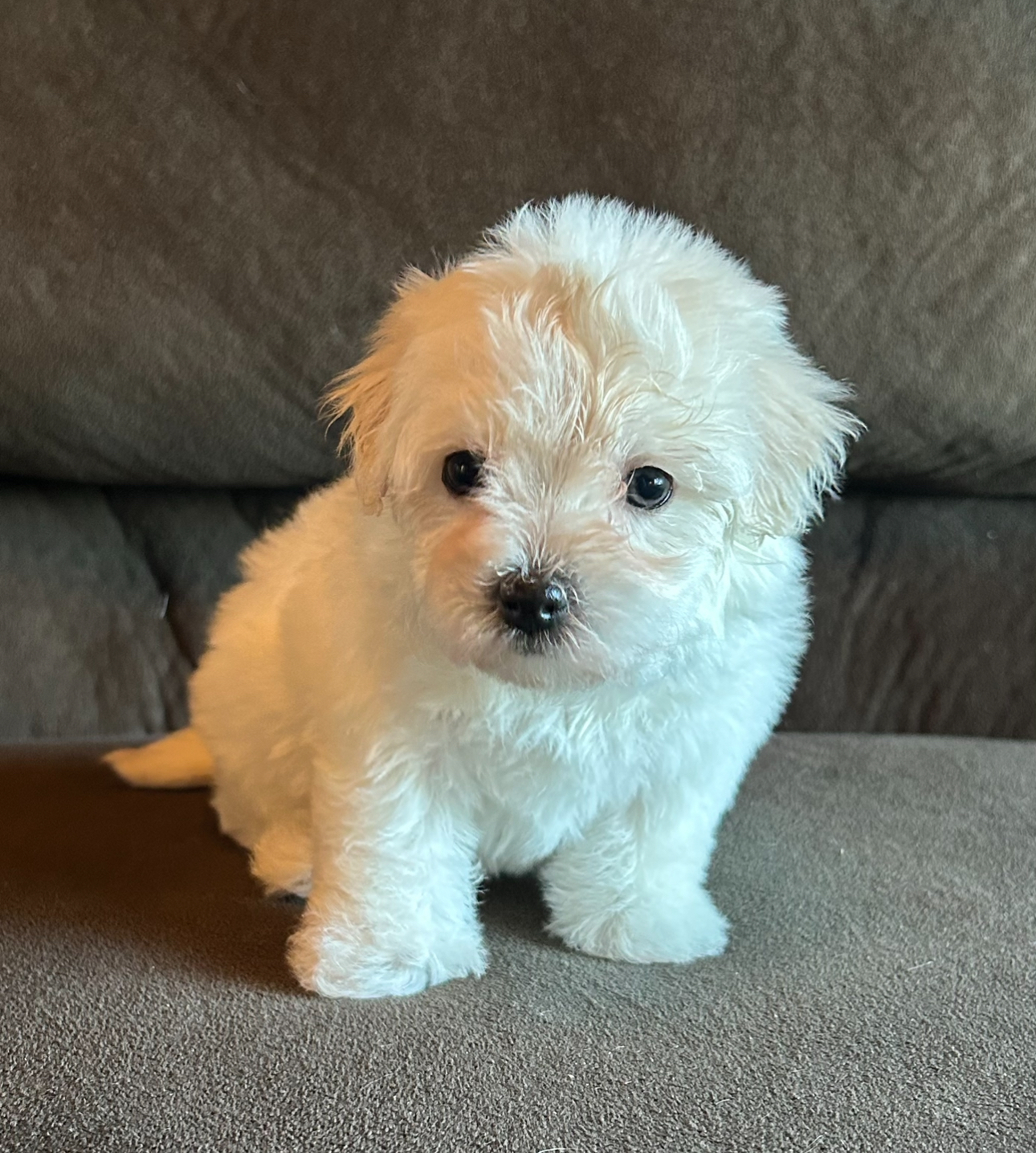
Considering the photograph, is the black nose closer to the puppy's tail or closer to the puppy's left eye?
the puppy's left eye

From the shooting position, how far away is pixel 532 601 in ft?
3.22

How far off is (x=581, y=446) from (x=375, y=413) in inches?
9.5

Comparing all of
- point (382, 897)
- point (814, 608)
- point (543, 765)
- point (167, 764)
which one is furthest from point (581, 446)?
point (814, 608)

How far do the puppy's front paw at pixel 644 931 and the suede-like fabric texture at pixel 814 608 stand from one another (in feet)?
2.48

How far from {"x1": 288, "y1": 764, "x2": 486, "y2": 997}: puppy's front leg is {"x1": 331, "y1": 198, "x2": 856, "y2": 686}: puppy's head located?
0.22 m

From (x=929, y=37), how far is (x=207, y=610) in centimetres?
144

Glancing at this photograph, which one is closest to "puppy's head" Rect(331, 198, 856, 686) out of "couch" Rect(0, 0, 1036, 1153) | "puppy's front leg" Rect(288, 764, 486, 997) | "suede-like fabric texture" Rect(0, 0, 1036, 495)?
"puppy's front leg" Rect(288, 764, 486, 997)

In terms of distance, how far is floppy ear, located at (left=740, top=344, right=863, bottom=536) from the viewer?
1.10m

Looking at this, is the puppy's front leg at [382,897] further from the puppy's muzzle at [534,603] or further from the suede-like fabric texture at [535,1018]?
the puppy's muzzle at [534,603]

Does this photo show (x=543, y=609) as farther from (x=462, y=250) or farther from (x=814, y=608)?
(x=814, y=608)

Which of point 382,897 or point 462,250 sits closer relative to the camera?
point 382,897

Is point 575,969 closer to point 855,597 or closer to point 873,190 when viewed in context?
point 855,597

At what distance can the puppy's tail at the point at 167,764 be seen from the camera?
5.20ft

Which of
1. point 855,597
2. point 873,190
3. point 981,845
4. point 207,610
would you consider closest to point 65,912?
point 207,610
